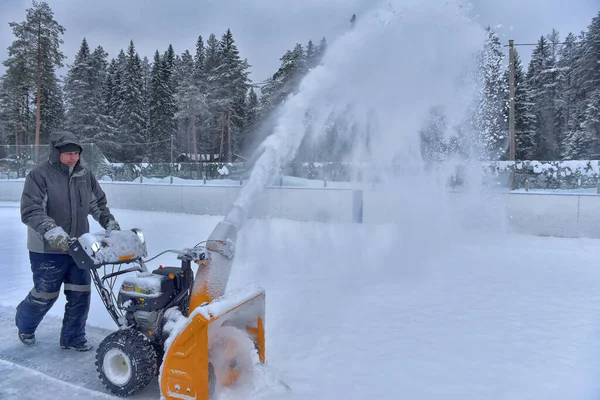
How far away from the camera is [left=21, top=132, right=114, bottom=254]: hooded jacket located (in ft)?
11.8

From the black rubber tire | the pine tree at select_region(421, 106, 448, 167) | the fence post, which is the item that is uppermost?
the pine tree at select_region(421, 106, 448, 167)

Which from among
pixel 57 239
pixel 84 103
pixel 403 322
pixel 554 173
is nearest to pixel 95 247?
pixel 57 239

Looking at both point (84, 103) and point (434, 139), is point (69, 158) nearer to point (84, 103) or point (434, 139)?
point (434, 139)

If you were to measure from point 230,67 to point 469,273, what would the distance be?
3577 cm

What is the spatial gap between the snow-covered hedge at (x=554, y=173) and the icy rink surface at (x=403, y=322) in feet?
8.28

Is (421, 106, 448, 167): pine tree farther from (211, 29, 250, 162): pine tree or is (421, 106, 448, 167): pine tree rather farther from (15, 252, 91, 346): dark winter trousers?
(211, 29, 250, 162): pine tree

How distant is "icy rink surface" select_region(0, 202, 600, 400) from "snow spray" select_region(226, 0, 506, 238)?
1.52 m

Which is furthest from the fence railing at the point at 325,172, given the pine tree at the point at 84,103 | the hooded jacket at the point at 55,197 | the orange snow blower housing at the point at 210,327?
the pine tree at the point at 84,103

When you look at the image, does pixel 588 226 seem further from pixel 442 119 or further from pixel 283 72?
pixel 283 72

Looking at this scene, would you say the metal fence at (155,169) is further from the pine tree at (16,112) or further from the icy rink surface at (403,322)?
the pine tree at (16,112)

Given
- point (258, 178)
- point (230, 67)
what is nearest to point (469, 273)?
point (258, 178)

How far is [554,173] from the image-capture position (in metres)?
12.1

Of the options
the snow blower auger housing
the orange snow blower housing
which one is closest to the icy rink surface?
the snow blower auger housing

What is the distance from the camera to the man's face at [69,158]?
382 cm
